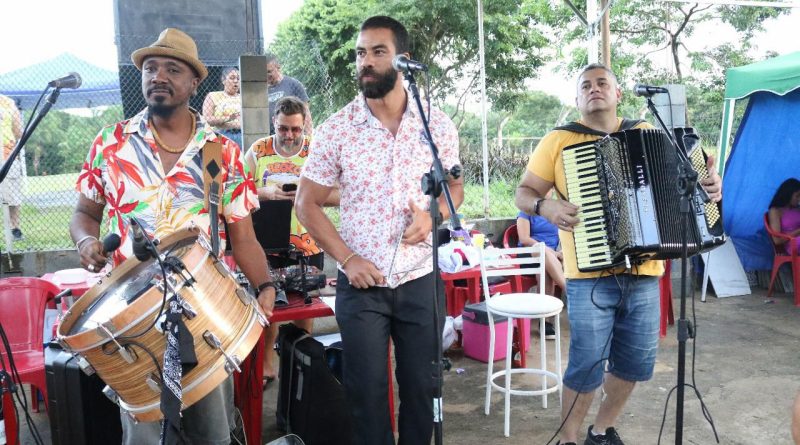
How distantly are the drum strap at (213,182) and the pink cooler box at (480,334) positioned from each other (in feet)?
10.9

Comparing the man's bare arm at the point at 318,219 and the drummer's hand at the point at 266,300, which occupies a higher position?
the man's bare arm at the point at 318,219

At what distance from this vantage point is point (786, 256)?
7.43 m

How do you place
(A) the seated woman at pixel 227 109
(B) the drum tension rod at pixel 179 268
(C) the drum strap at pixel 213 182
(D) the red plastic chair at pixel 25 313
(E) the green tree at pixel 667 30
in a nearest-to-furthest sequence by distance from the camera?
(B) the drum tension rod at pixel 179 268 → (C) the drum strap at pixel 213 182 → (D) the red plastic chair at pixel 25 313 → (A) the seated woman at pixel 227 109 → (E) the green tree at pixel 667 30

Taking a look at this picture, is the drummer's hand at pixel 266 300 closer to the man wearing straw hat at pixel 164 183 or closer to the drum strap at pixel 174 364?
the man wearing straw hat at pixel 164 183

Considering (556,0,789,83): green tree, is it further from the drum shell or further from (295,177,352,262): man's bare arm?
the drum shell

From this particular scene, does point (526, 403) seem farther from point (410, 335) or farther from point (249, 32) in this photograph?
point (249, 32)

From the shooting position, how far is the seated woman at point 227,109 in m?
6.78

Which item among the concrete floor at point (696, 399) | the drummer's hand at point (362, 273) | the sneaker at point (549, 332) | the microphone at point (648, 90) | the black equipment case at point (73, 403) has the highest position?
the microphone at point (648, 90)

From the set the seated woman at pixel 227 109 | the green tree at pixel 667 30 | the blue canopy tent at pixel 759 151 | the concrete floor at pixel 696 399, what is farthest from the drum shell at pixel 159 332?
the green tree at pixel 667 30

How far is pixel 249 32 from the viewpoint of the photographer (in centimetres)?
1050

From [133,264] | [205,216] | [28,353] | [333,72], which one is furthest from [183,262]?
[333,72]

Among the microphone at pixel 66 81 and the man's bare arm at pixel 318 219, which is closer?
the microphone at pixel 66 81

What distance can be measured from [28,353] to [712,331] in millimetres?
5738

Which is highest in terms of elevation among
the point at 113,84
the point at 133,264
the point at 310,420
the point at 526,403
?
the point at 113,84
